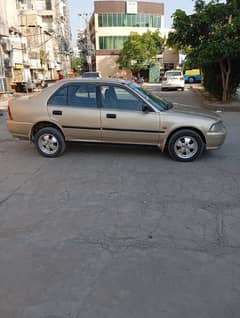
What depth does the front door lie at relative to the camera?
6059 mm

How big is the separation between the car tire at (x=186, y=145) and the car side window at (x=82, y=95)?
1758 millimetres

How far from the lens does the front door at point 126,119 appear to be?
19.9ft

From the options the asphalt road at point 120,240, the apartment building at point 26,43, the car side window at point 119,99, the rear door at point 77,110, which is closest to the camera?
the asphalt road at point 120,240

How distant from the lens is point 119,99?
6223 mm

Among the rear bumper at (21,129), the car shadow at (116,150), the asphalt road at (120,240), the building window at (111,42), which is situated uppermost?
the building window at (111,42)

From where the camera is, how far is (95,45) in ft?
189

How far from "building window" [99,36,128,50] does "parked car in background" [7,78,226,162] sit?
52.8m

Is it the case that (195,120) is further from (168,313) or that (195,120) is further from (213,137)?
(168,313)

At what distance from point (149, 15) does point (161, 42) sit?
35.0 ft

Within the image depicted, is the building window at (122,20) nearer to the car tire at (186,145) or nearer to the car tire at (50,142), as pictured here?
the car tire at (50,142)

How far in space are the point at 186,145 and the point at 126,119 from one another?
4.24 feet

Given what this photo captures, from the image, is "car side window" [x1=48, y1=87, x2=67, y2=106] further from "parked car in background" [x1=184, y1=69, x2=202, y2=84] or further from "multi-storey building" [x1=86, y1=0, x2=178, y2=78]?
"multi-storey building" [x1=86, y1=0, x2=178, y2=78]

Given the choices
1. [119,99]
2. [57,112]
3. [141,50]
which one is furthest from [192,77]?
[57,112]

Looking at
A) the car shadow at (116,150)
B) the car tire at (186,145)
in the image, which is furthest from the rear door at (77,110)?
the car tire at (186,145)
